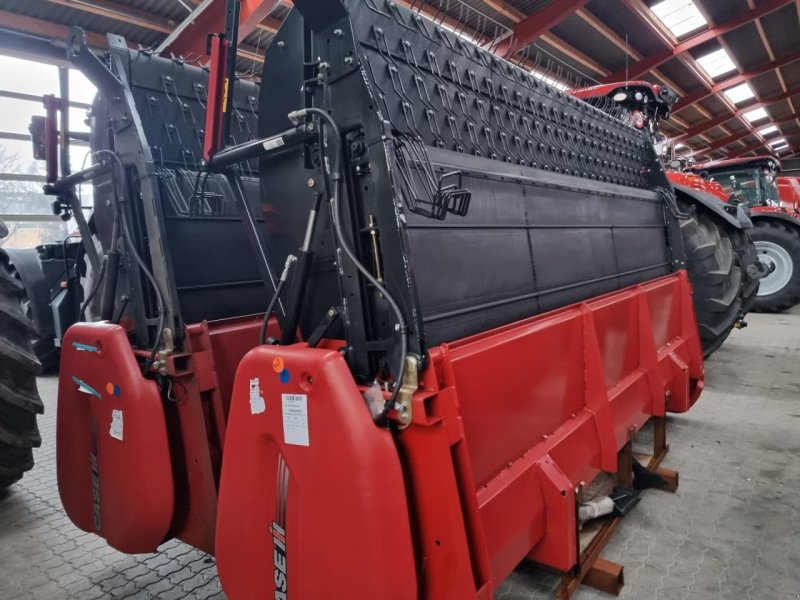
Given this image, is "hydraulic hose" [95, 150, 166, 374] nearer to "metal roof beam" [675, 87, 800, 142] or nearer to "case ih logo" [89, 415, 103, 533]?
"case ih logo" [89, 415, 103, 533]

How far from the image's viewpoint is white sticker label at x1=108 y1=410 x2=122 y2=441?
1.81 m

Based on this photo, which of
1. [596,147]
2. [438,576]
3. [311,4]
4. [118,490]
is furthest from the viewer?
[596,147]

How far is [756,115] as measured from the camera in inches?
842

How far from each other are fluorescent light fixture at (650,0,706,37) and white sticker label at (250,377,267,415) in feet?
36.7

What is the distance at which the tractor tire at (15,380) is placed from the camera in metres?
2.35

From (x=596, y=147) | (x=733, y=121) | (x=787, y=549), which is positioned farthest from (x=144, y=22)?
(x=733, y=121)

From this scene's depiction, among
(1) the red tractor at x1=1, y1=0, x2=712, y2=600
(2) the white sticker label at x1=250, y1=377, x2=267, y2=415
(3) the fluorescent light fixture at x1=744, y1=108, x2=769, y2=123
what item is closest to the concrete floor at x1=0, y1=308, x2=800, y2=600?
(1) the red tractor at x1=1, y1=0, x2=712, y2=600

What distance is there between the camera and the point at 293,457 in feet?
4.33

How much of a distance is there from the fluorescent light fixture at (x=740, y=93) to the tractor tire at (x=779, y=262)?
11.7 metres

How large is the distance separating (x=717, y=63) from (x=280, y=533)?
1668 centimetres

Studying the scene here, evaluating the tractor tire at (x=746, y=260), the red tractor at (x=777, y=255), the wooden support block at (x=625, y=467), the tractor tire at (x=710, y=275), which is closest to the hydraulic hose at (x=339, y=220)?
the wooden support block at (x=625, y=467)

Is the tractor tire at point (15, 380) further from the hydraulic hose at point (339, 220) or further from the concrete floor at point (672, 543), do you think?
the hydraulic hose at point (339, 220)

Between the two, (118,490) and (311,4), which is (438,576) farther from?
(311,4)

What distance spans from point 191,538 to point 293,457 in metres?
0.89
